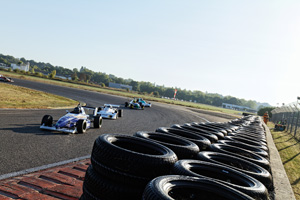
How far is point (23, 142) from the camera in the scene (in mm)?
6023

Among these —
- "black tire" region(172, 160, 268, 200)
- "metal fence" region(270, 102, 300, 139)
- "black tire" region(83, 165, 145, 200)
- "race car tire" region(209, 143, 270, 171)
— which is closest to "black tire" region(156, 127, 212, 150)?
Result: "race car tire" region(209, 143, 270, 171)

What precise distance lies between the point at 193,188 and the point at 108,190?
38.8 inches

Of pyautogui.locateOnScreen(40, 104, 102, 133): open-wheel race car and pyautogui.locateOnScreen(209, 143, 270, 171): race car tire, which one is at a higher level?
pyautogui.locateOnScreen(209, 143, 270, 171): race car tire

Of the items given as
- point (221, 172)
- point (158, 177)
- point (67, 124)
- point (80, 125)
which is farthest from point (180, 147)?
point (67, 124)

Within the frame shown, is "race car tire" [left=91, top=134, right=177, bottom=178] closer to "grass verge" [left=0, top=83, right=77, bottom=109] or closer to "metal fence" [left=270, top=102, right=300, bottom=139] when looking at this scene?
"grass verge" [left=0, top=83, right=77, bottom=109]

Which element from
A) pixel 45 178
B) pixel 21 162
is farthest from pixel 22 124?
pixel 45 178

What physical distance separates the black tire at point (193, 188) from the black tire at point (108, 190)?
1.87 feet

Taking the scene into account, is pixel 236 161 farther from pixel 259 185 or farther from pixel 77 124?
pixel 77 124

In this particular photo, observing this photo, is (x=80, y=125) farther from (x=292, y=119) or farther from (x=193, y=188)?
(x=292, y=119)

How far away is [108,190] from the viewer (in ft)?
8.74

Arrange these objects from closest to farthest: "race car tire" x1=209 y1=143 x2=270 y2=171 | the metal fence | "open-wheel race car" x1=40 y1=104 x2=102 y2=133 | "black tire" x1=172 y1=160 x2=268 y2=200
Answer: "black tire" x1=172 y1=160 x2=268 y2=200 < "race car tire" x1=209 y1=143 x2=270 y2=171 < "open-wheel race car" x1=40 y1=104 x2=102 y2=133 < the metal fence

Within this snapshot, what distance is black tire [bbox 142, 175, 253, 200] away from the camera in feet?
6.73

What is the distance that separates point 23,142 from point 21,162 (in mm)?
1622

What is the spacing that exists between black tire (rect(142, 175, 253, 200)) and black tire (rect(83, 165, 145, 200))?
57 cm
